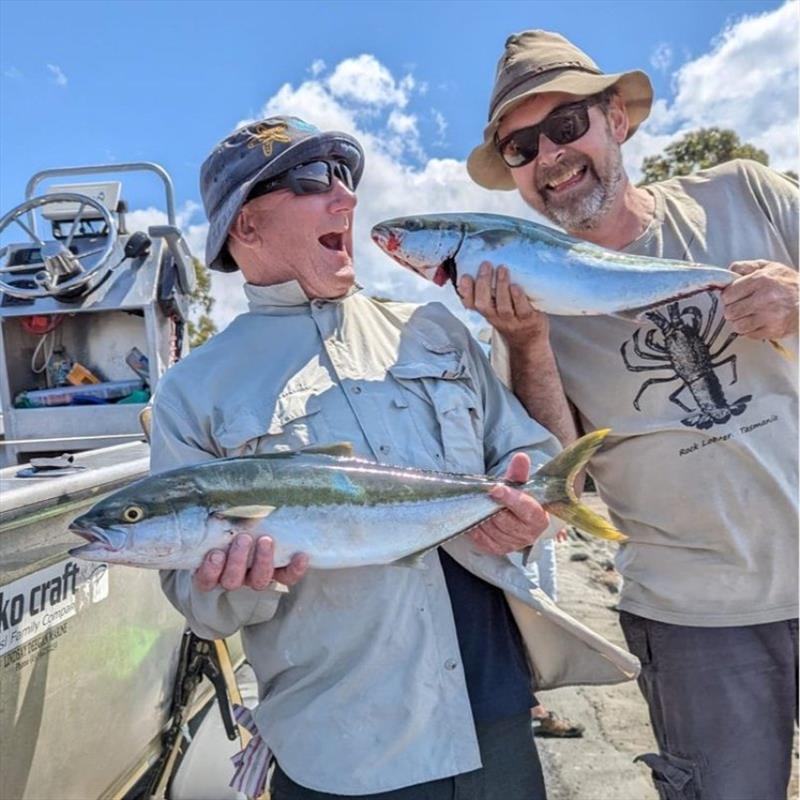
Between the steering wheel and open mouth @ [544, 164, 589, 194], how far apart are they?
3767 millimetres

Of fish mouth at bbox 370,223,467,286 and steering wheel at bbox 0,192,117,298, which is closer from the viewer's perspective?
fish mouth at bbox 370,223,467,286

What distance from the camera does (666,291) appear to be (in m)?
2.42

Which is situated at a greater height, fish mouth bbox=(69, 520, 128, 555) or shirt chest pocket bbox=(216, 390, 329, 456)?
shirt chest pocket bbox=(216, 390, 329, 456)

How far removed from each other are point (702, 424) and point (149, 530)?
180 centimetres

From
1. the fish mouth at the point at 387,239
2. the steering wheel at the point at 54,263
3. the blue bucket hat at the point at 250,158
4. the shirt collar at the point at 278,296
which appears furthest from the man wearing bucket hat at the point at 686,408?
the steering wheel at the point at 54,263

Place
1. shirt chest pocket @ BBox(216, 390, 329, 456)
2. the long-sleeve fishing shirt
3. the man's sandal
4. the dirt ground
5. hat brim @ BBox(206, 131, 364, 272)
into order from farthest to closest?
the man's sandal, the dirt ground, hat brim @ BBox(206, 131, 364, 272), shirt chest pocket @ BBox(216, 390, 329, 456), the long-sleeve fishing shirt

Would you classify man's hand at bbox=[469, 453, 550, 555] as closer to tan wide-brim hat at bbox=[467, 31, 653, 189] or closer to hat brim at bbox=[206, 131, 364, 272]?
hat brim at bbox=[206, 131, 364, 272]

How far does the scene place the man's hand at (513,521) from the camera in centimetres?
201

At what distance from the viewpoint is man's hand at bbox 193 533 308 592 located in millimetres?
1808

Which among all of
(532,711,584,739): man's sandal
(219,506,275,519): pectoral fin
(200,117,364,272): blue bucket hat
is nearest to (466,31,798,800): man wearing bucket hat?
A: (200,117,364,272): blue bucket hat

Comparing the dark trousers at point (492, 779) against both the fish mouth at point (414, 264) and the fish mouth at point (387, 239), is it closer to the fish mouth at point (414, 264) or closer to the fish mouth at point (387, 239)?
the fish mouth at point (414, 264)

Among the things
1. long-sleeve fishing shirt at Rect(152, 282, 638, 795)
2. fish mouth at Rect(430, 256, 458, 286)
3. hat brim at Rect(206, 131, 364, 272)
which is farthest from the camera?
fish mouth at Rect(430, 256, 458, 286)

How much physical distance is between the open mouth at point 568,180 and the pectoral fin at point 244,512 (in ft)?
5.44

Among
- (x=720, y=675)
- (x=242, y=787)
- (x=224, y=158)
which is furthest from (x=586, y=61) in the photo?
(x=242, y=787)
